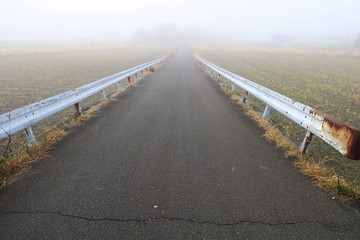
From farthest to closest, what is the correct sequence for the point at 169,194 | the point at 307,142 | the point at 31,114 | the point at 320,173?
1. the point at 31,114
2. the point at 307,142
3. the point at 320,173
4. the point at 169,194

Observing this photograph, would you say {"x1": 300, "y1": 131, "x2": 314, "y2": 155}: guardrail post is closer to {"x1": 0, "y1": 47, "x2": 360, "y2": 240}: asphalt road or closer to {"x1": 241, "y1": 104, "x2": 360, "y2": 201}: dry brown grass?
{"x1": 241, "y1": 104, "x2": 360, "y2": 201}: dry brown grass

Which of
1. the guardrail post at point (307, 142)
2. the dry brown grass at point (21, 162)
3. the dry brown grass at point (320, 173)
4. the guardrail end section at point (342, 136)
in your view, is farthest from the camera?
the guardrail post at point (307, 142)

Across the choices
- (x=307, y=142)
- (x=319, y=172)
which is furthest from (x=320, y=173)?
(x=307, y=142)

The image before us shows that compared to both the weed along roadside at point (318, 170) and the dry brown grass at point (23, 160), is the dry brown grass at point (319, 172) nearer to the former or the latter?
the weed along roadside at point (318, 170)

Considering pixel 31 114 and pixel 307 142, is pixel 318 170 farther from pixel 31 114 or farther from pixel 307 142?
pixel 31 114

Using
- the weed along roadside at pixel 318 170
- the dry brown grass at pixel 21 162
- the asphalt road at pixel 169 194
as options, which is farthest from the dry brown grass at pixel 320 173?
the dry brown grass at pixel 21 162

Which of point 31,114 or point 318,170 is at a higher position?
point 31,114

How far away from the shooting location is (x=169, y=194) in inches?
98.9

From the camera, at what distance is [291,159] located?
11.1 feet

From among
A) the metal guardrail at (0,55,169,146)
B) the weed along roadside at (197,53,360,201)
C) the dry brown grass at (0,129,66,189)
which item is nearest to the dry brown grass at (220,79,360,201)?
the weed along roadside at (197,53,360,201)

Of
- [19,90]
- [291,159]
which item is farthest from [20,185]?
[19,90]

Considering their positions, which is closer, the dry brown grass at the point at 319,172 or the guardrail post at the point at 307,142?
the dry brown grass at the point at 319,172

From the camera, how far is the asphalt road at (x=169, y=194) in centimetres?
204

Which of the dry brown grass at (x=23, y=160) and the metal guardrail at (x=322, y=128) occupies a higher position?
the metal guardrail at (x=322, y=128)
